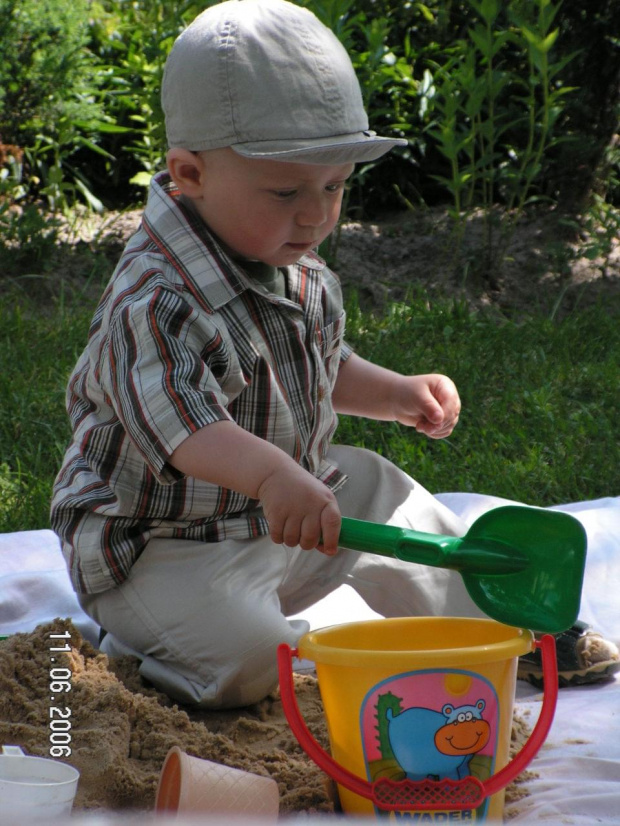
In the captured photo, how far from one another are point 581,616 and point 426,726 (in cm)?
84

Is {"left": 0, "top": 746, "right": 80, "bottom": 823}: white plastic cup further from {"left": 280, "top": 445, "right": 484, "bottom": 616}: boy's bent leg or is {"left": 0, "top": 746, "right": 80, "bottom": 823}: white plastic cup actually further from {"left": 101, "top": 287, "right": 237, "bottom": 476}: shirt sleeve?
{"left": 280, "top": 445, "right": 484, "bottom": 616}: boy's bent leg

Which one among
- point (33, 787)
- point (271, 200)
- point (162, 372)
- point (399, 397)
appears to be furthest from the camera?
point (399, 397)

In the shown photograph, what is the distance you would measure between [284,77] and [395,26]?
120 inches

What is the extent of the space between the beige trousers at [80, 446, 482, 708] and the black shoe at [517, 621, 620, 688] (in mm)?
149

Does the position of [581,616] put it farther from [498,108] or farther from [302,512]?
[498,108]

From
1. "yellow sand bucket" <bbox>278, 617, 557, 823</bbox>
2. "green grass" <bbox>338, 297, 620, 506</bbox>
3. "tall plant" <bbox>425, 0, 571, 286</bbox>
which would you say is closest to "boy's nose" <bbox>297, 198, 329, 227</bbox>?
"yellow sand bucket" <bbox>278, 617, 557, 823</bbox>

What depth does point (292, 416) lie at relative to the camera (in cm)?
171

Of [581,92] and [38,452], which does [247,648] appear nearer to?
[38,452]

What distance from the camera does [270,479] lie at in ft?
4.25

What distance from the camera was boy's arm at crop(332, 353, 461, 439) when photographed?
188 cm

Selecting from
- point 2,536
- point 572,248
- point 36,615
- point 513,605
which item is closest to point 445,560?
point 513,605

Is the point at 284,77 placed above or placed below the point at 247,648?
above

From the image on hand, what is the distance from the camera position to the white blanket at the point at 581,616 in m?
1.26

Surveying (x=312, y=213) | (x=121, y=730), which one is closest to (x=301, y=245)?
(x=312, y=213)
